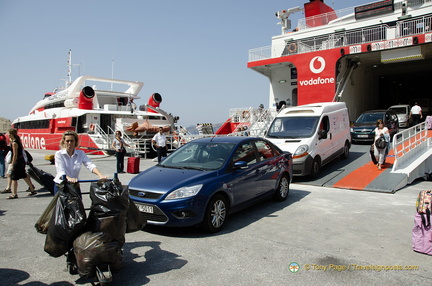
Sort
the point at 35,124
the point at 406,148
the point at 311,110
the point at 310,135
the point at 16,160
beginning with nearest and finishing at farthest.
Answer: the point at 16,160, the point at 310,135, the point at 406,148, the point at 311,110, the point at 35,124

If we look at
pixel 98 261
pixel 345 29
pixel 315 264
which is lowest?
pixel 315 264

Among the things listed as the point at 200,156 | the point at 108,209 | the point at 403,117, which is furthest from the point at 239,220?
the point at 403,117

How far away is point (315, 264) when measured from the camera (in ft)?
13.5

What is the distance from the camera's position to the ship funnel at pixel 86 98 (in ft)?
68.0

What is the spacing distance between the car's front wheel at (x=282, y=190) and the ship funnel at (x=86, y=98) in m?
16.8

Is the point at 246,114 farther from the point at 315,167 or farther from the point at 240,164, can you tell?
the point at 240,164

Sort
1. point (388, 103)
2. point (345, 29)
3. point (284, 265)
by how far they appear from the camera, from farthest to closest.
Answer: point (388, 103), point (345, 29), point (284, 265)

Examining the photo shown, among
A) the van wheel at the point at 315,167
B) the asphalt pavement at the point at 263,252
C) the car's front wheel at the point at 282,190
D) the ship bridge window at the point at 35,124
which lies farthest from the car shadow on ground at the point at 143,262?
the ship bridge window at the point at 35,124

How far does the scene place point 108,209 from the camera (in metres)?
3.57

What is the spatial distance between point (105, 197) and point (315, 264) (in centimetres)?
267

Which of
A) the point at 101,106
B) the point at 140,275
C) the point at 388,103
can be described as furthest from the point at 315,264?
the point at 388,103

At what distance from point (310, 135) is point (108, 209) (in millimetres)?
7605

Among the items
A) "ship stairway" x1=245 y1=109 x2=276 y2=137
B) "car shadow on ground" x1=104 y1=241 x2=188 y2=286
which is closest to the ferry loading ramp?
"car shadow on ground" x1=104 y1=241 x2=188 y2=286

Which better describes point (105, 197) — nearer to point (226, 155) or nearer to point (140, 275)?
point (140, 275)
